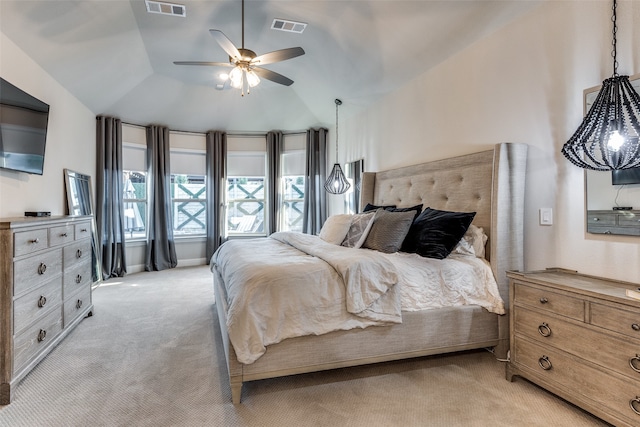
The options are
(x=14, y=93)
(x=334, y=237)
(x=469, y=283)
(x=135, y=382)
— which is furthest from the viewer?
(x=334, y=237)

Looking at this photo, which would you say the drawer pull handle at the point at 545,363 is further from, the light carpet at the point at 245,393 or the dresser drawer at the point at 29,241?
the dresser drawer at the point at 29,241

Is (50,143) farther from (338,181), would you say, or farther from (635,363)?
(635,363)

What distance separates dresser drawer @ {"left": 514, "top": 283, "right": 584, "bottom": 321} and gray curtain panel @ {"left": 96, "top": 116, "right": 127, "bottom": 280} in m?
5.39

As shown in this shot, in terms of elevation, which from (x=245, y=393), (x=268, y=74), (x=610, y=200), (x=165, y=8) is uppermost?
(x=165, y=8)

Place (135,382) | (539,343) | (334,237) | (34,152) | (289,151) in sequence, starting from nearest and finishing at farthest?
(539,343) → (135,382) → (34,152) → (334,237) → (289,151)

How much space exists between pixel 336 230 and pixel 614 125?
2144mm

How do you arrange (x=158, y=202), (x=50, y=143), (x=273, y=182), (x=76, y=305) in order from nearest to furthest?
1. (x=76, y=305)
2. (x=50, y=143)
3. (x=158, y=202)
4. (x=273, y=182)

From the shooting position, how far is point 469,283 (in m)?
2.35

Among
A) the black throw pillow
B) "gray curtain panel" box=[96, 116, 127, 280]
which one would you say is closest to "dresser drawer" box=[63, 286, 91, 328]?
"gray curtain panel" box=[96, 116, 127, 280]

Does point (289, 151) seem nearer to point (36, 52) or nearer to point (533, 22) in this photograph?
point (36, 52)

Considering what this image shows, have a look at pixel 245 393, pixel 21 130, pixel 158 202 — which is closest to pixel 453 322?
pixel 245 393

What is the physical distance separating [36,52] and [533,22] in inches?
168

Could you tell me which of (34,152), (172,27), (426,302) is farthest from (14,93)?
(426,302)

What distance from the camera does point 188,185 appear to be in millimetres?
6184
